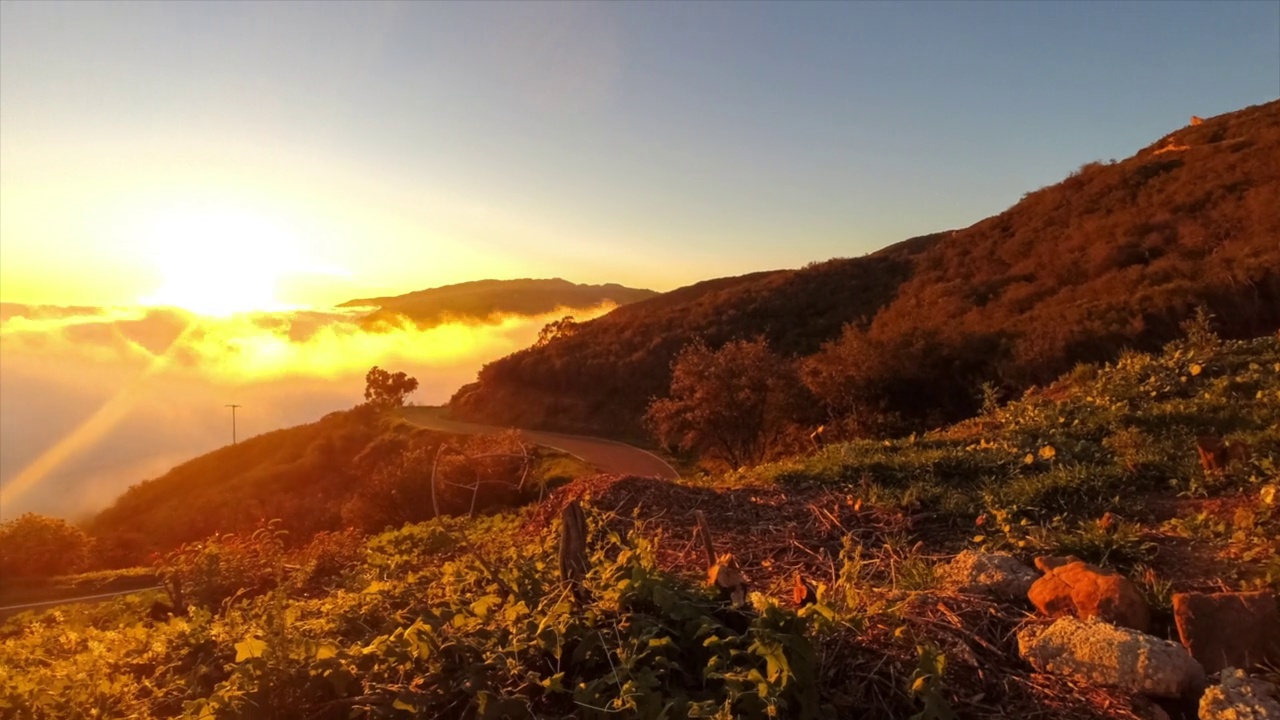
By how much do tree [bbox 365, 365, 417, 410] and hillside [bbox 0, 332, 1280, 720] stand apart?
1766 inches

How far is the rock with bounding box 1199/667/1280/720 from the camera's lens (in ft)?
8.18

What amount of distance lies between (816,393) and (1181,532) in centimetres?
1471

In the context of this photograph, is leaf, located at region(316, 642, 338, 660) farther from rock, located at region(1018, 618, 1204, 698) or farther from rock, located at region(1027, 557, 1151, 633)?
rock, located at region(1027, 557, 1151, 633)

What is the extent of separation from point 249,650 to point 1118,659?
3181mm

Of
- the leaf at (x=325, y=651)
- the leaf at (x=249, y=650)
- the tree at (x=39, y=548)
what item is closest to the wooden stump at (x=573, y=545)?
the leaf at (x=325, y=651)

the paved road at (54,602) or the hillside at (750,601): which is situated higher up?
the hillside at (750,601)

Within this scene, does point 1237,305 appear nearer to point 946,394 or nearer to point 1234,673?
point 946,394

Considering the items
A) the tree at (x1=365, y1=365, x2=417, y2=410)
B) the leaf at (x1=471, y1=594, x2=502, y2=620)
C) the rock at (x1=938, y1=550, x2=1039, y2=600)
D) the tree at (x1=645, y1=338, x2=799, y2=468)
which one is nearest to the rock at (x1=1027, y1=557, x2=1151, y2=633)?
the rock at (x1=938, y1=550, x2=1039, y2=600)

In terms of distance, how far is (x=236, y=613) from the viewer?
13.5 feet

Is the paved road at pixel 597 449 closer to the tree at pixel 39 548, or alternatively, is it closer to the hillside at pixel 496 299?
the tree at pixel 39 548

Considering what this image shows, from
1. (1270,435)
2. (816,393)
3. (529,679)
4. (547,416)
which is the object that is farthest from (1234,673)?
(547,416)

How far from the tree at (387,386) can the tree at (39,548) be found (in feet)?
101

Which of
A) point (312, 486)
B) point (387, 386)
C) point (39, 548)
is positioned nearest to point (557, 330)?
point (387, 386)

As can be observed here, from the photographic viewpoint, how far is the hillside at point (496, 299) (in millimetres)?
117688
